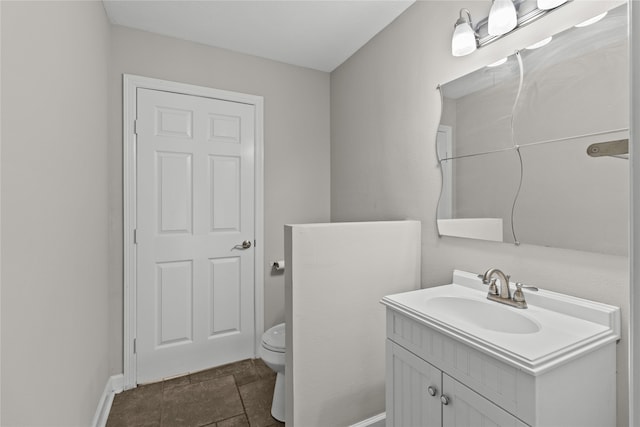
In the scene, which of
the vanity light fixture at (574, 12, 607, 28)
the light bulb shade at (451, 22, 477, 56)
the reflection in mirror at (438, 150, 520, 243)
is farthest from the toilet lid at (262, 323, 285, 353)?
the vanity light fixture at (574, 12, 607, 28)

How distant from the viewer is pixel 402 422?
1338 millimetres

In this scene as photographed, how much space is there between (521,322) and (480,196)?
1.93 ft

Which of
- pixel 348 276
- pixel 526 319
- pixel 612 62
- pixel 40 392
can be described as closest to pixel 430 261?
pixel 348 276

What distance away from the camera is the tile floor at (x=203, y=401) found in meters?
1.83

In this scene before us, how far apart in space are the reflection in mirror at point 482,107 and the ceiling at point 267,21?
72cm

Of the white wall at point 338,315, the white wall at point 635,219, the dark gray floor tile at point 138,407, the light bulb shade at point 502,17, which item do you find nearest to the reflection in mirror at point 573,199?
the light bulb shade at point 502,17

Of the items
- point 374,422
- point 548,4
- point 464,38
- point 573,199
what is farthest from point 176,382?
point 548,4

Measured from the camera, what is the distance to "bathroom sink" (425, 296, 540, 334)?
1.23 meters

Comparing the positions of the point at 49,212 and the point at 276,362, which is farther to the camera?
the point at 276,362

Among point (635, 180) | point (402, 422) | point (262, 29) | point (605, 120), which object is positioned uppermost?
point (262, 29)

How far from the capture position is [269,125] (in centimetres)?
263

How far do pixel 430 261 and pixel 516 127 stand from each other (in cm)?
81

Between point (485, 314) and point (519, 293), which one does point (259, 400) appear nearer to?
point (485, 314)

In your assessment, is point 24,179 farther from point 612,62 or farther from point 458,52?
point 612,62
